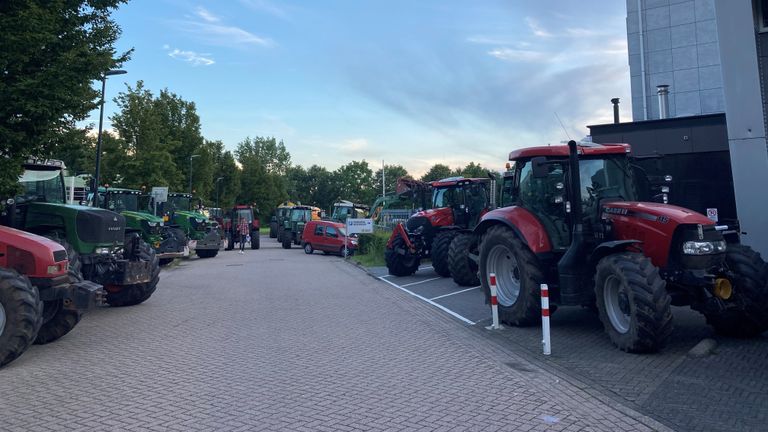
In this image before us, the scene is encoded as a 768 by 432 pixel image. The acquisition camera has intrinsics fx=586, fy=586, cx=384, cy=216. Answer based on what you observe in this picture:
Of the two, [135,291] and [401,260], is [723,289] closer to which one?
[135,291]

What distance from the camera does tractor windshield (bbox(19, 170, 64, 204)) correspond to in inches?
400

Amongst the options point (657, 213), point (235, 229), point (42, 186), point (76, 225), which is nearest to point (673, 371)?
point (657, 213)

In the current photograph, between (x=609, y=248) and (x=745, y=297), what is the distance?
1.68 metres

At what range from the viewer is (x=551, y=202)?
Result: 28.9 feet

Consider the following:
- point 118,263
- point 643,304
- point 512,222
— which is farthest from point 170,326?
point 643,304

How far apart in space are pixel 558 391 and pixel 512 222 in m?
3.67

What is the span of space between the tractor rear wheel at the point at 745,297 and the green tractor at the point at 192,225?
21.9 meters

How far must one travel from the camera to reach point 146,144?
3209 cm

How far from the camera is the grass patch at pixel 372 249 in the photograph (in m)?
22.6

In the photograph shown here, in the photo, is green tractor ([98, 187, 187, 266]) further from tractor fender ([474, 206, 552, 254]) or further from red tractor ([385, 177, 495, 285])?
tractor fender ([474, 206, 552, 254])

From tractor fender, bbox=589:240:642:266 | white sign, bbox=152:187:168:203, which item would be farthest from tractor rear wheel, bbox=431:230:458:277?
white sign, bbox=152:187:168:203

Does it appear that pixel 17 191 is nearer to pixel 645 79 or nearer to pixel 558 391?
pixel 558 391

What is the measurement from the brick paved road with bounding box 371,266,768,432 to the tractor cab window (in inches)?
76.7

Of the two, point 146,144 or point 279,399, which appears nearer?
point 279,399
